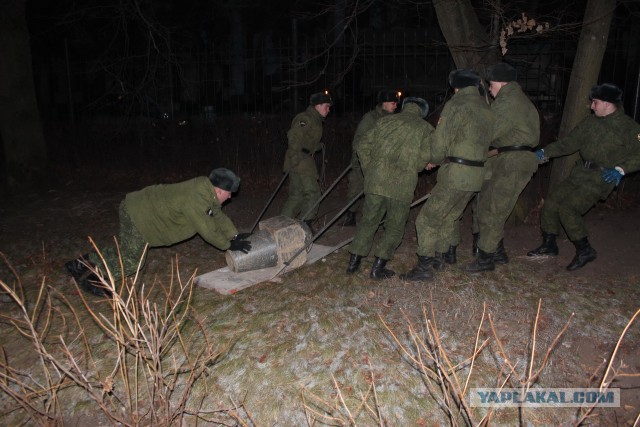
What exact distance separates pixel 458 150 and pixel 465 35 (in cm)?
247

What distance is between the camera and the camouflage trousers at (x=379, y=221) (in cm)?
500

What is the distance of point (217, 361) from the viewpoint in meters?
4.06

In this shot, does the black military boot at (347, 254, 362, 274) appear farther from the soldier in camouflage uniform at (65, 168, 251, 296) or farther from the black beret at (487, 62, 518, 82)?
the black beret at (487, 62, 518, 82)

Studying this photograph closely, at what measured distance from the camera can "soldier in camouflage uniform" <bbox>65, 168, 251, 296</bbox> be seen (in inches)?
181

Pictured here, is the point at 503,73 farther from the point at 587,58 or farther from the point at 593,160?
the point at 587,58

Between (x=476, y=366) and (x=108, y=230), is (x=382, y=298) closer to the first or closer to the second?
(x=476, y=366)

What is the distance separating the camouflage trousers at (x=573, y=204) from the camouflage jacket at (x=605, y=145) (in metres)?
0.07

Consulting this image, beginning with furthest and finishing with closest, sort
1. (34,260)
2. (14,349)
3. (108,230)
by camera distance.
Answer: (108,230)
(34,260)
(14,349)

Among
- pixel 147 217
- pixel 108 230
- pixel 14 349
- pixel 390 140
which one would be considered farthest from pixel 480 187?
pixel 108 230

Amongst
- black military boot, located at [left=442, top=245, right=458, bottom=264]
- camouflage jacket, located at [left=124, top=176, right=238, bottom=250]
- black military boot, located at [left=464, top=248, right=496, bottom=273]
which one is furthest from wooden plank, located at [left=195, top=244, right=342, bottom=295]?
black military boot, located at [left=464, top=248, right=496, bottom=273]

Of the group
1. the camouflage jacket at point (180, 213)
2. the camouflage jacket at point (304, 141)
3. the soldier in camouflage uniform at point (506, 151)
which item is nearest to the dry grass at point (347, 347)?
the camouflage jacket at point (180, 213)

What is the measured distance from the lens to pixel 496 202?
5035 millimetres

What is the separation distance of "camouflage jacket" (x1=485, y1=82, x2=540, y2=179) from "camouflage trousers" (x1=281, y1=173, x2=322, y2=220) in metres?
2.36

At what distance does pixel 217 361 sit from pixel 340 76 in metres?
4.80
